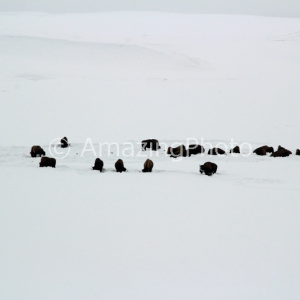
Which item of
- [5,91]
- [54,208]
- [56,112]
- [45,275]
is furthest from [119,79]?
[45,275]

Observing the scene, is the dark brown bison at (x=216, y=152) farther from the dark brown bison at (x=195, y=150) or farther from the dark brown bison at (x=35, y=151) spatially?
the dark brown bison at (x=35, y=151)

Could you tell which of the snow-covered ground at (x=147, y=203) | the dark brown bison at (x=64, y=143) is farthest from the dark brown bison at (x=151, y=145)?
the dark brown bison at (x=64, y=143)

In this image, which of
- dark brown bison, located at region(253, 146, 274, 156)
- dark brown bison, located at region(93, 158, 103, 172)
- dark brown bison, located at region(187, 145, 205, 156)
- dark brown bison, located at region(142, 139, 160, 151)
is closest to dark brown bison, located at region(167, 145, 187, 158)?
dark brown bison, located at region(187, 145, 205, 156)

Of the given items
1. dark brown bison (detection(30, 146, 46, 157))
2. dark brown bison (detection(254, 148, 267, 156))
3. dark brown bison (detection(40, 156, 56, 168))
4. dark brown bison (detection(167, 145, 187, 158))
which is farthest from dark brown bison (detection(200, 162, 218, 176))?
dark brown bison (detection(30, 146, 46, 157))

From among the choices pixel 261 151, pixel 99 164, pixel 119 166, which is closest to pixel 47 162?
pixel 99 164

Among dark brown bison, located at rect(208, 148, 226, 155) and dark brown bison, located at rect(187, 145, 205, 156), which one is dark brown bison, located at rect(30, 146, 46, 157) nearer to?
dark brown bison, located at rect(187, 145, 205, 156)

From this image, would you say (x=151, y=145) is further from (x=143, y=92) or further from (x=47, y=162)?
(x=143, y=92)

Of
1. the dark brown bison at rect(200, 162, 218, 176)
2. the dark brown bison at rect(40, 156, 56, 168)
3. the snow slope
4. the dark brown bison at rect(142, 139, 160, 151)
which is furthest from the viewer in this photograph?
the snow slope

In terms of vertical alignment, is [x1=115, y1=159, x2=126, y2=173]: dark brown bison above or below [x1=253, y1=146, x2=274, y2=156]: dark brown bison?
below

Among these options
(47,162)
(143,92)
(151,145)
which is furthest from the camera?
(143,92)

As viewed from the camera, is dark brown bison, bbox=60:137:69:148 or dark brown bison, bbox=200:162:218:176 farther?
dark brown bison, bbox=60:137:69:148

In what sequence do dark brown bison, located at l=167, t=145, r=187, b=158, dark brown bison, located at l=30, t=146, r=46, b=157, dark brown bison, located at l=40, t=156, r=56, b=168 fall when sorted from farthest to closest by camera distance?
dark brown bison, located at l=167, t=145, r=187, b=158 → dark brown bison, located at l=30, t=146, r=46, b=157 → dark brown bison, located at l=40, t=156, r=56, b=168

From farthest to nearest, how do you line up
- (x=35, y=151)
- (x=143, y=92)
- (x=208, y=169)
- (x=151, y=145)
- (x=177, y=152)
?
1. (x=143, y=92)
2. (x=151, y=145)
3. (x=177, y=152)
4. (x=35, y=151)
5. (x=208, y=169)

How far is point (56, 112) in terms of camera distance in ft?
16.3
